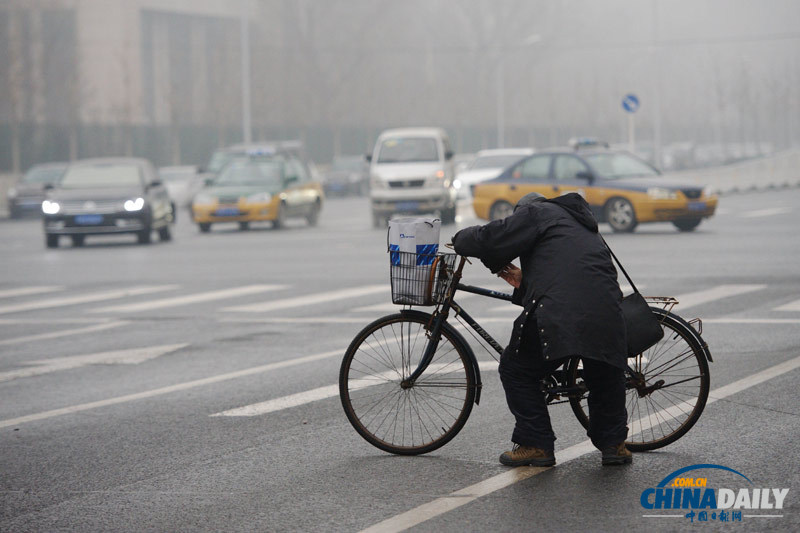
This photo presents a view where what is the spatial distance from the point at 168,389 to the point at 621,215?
50.3ft

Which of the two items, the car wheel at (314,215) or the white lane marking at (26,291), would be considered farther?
the car wheel at (314,215)

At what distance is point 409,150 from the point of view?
28.7 metres

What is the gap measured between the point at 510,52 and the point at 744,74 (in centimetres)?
2105

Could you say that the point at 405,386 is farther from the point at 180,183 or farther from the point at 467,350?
the point at 180,183

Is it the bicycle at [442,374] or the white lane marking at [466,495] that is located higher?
the bicycle at [442,374]

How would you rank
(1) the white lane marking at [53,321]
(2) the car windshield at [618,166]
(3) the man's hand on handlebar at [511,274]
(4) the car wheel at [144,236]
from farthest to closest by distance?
(4) the car wheel at [144,236], (2) the car windshield at [618,166], (1) the white lane marking at [53,321], (3) the man's hand on handlebar at [511,274]

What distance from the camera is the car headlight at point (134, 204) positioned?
2402 centimetres

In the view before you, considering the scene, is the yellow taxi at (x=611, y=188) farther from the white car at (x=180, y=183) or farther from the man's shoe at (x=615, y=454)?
the white car at (x=180, y=183)

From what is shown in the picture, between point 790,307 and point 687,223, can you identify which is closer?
point 790,307

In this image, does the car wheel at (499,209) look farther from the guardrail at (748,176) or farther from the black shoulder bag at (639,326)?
the guardrail at (748,176)

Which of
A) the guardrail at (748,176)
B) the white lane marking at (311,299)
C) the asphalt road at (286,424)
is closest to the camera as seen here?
the asphalt road at (286,424)

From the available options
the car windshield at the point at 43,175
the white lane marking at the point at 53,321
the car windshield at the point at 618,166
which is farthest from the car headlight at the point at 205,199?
the white lane marking at the point at 53,321

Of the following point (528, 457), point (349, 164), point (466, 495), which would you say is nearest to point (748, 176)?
point (349, 164)

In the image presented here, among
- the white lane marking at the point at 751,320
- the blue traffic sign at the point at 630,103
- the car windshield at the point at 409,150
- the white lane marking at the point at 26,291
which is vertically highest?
the blue traffic sign at the point at 630,103
